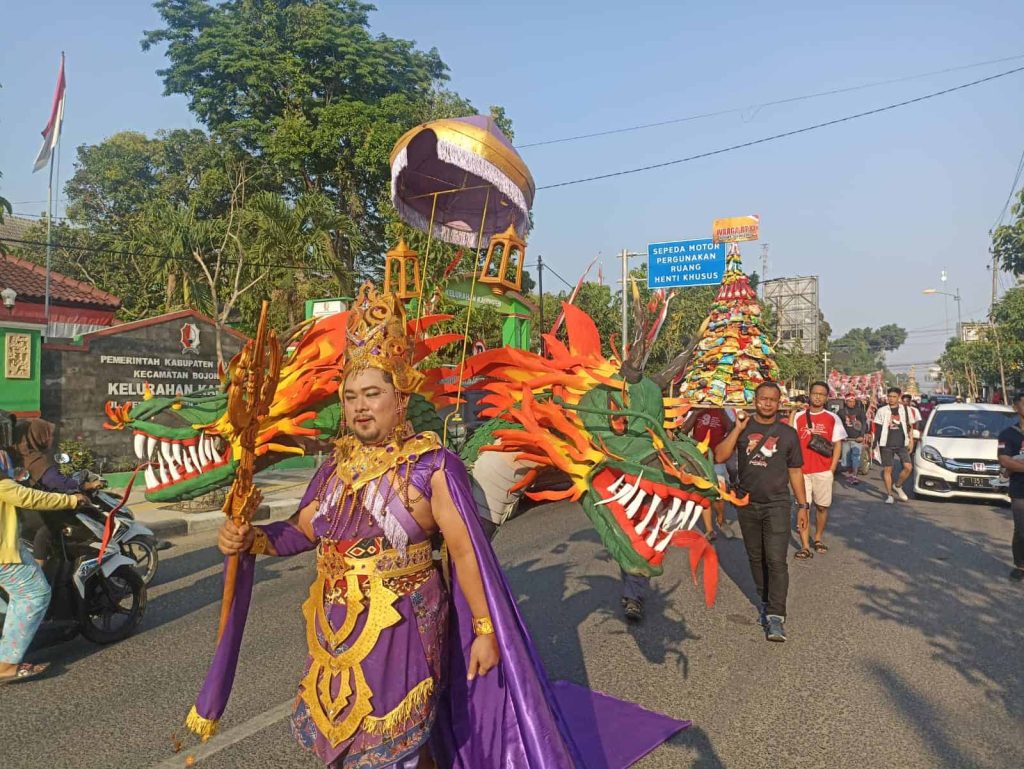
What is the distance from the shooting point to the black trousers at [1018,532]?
20.0 ft

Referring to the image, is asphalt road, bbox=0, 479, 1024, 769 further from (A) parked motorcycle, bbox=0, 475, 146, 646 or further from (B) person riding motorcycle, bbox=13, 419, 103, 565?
(B) person riding motorcycle, bbox=13, 419, 103, 565

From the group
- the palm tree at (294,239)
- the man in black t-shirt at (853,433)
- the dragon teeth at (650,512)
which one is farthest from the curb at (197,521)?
the man in black t-shirt at (853,433)

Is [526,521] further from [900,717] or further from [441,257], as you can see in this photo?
[900,717]

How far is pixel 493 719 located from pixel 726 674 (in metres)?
2.36

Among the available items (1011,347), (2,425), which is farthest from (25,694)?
(1011,347)

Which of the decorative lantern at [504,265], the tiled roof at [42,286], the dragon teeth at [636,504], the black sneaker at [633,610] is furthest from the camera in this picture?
the tiled roof at [42,286]

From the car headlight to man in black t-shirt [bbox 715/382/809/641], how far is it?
6668 millimetres

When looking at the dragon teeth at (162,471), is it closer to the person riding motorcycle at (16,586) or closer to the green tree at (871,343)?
the person riding motorcycle at (16,586)

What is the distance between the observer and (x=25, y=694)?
4.00 metres

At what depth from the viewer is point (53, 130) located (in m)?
13.6

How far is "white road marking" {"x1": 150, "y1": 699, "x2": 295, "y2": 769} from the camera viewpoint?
322 cm

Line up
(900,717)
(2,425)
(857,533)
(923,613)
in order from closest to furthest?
(900,717)
(2,425)
(923,613)
(857,533)

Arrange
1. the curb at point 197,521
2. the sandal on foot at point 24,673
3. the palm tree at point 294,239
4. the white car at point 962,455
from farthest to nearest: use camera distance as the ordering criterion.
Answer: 1. the palm tree at point 294,239
2. the white car at point 962,455
3. the curb at point 197,521
4. the sandal on foot at point 24,673

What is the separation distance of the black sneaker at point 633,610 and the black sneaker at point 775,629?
0.86 meters
